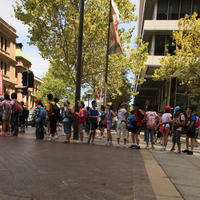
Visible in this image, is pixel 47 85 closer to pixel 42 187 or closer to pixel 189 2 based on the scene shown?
pixel 189 2

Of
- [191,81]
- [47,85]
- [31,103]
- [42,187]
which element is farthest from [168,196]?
[31,103]

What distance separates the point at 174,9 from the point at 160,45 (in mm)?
3702

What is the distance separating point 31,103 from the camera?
71875 millimetres

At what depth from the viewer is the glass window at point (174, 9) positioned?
24.6 m

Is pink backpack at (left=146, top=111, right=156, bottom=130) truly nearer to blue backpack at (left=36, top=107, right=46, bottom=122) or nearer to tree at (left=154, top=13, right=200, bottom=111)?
blue backpack at (left=36, top=107, right=46, bottom=122)

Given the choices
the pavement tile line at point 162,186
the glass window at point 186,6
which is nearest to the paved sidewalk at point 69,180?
the pavement tile line at point 162,186

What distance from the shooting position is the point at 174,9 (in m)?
24.7

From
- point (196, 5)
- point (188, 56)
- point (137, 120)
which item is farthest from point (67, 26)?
point (196, 5)

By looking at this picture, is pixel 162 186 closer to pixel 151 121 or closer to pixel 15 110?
pixel 151 121

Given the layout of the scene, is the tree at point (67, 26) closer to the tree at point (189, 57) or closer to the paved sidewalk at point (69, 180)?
the tree at point (189, 57)

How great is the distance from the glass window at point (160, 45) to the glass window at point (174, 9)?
2.10 m

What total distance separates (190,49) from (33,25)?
1150 centimetres

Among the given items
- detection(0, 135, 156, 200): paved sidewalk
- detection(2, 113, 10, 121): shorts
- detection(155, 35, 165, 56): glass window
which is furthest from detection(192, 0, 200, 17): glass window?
detection(0, 135, 156, 200): paved sidewalk

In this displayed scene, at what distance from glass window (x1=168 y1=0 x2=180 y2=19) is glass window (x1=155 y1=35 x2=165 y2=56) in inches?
82.6
